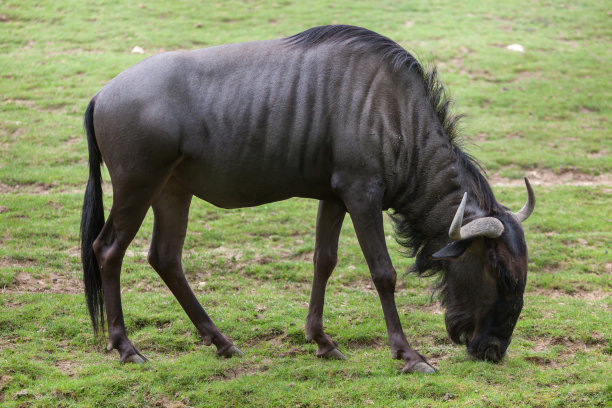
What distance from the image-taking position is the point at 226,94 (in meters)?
6.14

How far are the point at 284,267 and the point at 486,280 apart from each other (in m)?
3.31

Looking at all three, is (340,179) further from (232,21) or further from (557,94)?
(232,21)

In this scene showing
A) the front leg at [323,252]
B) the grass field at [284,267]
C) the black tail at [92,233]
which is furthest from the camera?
the front leg at [323,252]

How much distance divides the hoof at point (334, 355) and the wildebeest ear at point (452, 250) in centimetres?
132

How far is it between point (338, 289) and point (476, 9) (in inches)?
640

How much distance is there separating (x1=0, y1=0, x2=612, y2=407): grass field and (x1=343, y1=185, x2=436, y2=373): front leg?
210 millimetres

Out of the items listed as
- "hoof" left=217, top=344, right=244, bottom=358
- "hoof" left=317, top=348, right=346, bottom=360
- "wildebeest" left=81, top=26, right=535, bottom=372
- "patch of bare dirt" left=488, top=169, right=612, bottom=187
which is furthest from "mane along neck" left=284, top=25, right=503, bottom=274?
"patch of bare dirt" left=488, top=169, right=612, bottom=187

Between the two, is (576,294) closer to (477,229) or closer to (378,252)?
(477,229)

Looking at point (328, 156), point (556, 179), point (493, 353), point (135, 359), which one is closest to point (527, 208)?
point (493, 353)

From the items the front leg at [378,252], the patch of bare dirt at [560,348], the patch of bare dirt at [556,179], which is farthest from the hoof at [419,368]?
the patch of bare dirt at [556,179]

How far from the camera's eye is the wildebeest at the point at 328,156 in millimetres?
5879

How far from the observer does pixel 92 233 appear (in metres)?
6.55

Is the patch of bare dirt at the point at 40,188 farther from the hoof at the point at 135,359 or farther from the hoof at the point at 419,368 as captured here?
the hoof at the point at 419,368

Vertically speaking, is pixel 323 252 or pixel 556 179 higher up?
pixel 323 252
